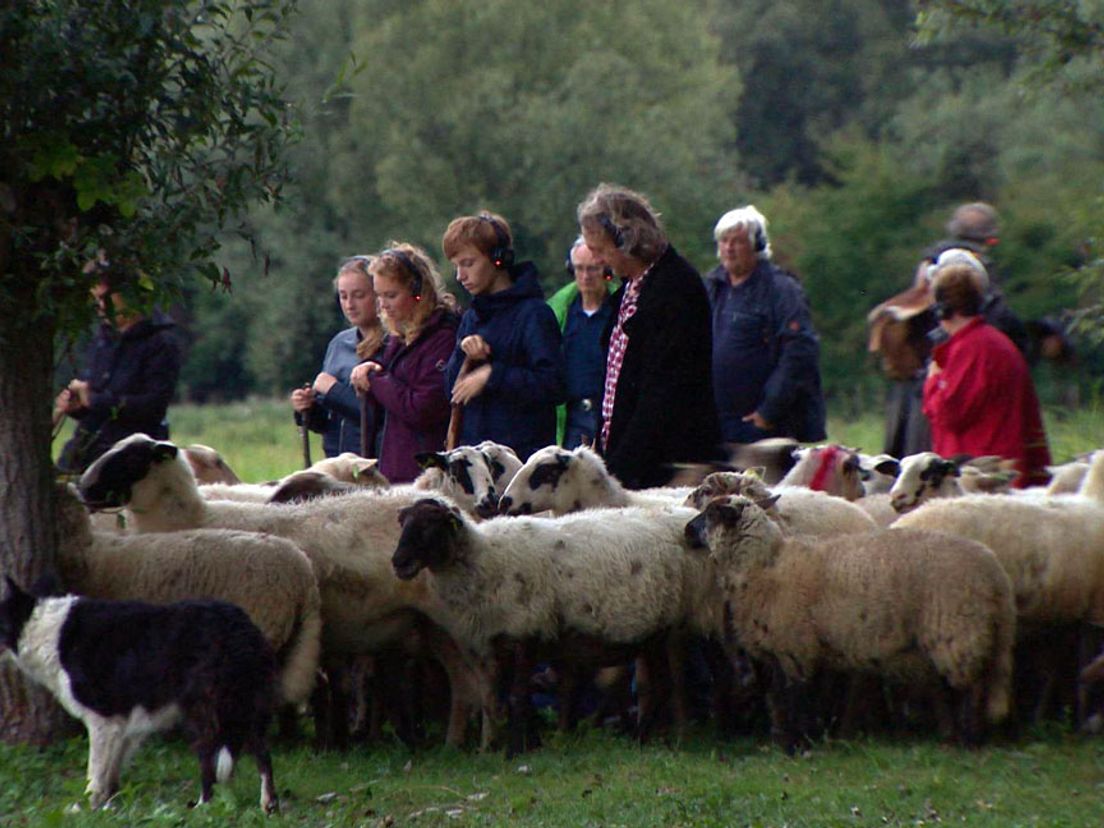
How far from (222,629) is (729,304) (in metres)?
5.61

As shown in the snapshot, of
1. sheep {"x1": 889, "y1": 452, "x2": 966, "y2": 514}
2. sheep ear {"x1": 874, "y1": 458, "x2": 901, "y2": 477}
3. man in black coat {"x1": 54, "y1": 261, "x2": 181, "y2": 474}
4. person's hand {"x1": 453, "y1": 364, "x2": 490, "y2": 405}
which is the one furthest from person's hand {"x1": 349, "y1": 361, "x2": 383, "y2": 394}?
sheep {"x1": 889, "y1": 452, "x2": 966, "y2": 514}

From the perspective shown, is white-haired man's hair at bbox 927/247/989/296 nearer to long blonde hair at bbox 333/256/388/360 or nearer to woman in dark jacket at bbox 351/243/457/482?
woman in dark jacket at bbox 351/243/457/482

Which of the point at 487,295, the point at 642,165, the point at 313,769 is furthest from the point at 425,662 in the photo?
the point at 642,165

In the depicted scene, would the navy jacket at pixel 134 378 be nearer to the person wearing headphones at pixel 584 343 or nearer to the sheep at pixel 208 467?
the sheep at pixel 208 467

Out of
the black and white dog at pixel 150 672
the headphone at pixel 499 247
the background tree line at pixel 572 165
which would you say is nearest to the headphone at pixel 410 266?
the headphone at pixel 499 247

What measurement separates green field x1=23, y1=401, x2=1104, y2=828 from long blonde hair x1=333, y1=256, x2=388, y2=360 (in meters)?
3.11

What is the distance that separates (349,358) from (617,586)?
3.74 meters

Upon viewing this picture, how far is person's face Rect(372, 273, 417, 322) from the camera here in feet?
34.1

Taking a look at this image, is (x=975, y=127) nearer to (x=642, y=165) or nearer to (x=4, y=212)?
(x=642, y=165)

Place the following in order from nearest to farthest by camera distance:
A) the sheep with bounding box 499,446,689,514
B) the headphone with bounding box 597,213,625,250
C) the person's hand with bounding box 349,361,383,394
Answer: the headphone with bounding box 597,213,625,250
the sheep with bounding box 499,446,689,514
the person's hand with bounding box 349,361,383,394

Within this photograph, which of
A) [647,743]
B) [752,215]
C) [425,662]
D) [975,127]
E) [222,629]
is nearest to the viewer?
[222,629]

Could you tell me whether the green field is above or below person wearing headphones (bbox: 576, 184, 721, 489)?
below

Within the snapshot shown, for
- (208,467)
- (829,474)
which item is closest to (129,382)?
(208,467)

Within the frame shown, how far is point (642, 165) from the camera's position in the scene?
4094 cm
